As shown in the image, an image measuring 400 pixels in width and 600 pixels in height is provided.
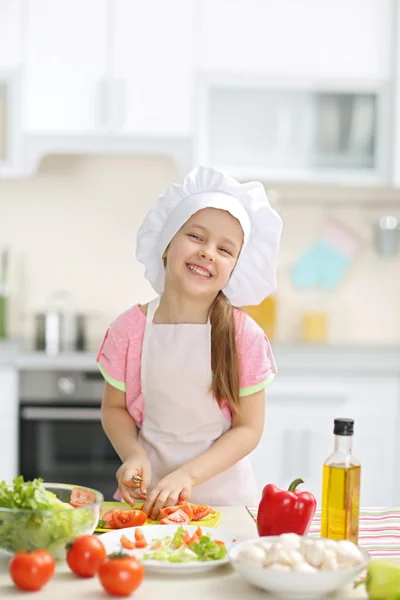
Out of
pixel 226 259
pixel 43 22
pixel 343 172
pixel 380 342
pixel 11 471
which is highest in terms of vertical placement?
pixel 43 22

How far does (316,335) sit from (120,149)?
3.59 ft

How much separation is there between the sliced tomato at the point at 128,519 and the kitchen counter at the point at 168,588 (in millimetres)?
186

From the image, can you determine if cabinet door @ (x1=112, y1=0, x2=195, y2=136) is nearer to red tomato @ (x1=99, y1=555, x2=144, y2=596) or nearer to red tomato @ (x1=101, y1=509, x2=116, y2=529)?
red tomato @ (x1=101, y1=509, x2=116, y2=529)

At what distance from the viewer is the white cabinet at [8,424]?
3.18 meters

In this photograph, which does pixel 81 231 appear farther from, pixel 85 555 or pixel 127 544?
pixel 85 555

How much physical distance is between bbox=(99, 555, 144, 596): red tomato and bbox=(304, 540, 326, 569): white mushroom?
214mm

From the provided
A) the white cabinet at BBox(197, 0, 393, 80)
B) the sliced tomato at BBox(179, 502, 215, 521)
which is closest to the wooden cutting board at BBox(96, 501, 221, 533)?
the sliced tomato at BBox(179, 502, 215, 521)

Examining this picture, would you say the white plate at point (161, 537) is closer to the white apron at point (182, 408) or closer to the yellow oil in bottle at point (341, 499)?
the yellow oil in bottle at point (341, 499)

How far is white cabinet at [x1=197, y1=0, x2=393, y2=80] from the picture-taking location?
3447mm

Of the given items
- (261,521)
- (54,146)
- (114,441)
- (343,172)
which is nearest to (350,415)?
(343,172)

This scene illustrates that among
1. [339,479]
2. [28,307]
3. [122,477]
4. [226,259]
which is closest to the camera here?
[339,479]

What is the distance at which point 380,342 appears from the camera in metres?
3.88

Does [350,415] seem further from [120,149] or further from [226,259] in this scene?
[226,259]

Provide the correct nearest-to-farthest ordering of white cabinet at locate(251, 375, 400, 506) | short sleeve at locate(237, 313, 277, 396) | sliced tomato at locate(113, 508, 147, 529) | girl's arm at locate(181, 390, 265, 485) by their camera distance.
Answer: sliced tomato at locate(113, 508, 147, 529), girl's arm at locate(181, 390, 265, 485), short sleeve at locate(237, 313, 277, 396), white cabinet at locate(251, 375, 400, 506)
